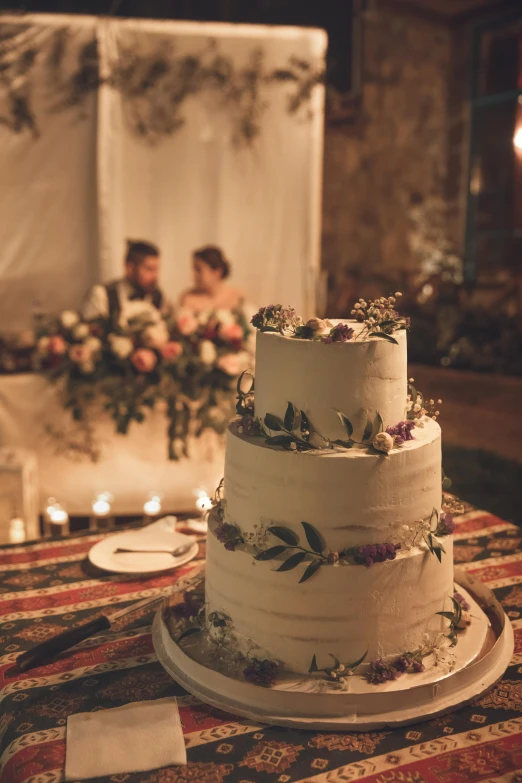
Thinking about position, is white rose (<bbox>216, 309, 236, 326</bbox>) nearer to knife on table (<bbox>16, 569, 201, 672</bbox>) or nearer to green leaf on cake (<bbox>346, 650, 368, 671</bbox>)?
knife on table (<bbox>16, 569, 201, 672</bbox>)

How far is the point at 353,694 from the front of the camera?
5.83 ft

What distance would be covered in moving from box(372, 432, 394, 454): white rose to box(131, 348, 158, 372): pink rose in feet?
8.16

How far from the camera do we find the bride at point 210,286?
564 centimetres

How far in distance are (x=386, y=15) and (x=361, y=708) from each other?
24.5 ft

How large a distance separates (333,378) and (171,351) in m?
2.42

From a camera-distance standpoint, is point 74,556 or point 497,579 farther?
point 74,556

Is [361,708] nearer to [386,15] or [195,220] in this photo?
[195,220]

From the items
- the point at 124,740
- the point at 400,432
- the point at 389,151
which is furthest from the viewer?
the point at 389,151

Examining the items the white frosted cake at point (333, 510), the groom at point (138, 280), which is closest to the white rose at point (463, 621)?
the white frosted cake at point (333, 510)

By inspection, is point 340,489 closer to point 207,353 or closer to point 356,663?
point 356,663

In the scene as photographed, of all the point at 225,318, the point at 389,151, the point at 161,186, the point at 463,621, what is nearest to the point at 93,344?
the point at 225,318

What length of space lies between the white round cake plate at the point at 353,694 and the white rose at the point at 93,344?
2.49 metres

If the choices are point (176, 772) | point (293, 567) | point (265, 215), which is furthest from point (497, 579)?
point (265, 215)

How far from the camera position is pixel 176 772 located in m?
1.61
